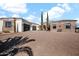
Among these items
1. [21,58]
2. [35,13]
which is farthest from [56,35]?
[21,58]

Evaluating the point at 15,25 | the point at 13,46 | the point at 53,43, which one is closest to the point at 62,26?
the point at 53,43

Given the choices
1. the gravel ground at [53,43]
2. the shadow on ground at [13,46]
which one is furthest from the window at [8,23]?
the shadow on ground at [13,46]

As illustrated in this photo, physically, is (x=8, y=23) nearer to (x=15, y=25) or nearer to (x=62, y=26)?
(x=15, y=25)

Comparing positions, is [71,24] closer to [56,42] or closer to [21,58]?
[56,42]

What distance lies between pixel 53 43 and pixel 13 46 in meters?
1.12

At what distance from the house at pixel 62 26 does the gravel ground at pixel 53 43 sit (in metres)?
0.15

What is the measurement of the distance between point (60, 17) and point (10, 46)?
165 cm

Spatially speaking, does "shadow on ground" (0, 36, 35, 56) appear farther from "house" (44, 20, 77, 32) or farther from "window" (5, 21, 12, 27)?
"house" (44, 20, 77, 32)

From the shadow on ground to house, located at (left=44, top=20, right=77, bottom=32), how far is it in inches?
33.1

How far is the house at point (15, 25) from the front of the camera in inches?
194

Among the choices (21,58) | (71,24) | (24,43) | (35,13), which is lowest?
(21,58)

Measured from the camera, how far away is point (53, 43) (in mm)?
4785

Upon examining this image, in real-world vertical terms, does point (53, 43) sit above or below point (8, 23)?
below

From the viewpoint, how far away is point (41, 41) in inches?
191
